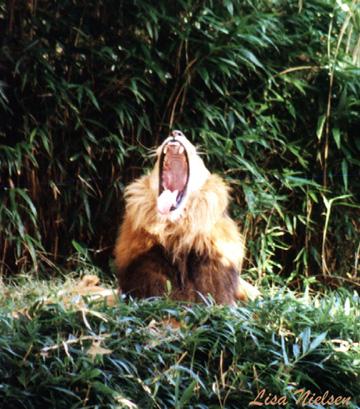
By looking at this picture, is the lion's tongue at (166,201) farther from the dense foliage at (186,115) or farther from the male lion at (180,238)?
the dense foliage at (186,115)

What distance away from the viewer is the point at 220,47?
508 centimetres

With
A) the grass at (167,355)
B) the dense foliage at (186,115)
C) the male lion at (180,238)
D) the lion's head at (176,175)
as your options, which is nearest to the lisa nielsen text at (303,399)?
the grass at (167,355)

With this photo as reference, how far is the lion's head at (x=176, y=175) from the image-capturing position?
3.83 meters

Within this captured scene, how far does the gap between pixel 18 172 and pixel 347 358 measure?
88.6 inches

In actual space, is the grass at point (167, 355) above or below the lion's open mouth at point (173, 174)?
below

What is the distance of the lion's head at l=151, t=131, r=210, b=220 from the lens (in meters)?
3.83

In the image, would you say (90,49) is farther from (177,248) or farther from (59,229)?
(177,248)

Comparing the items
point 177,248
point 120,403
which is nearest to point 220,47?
point 177,248

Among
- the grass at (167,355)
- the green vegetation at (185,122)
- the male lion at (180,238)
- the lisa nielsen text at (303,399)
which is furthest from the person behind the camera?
the green vegetation at (185,122)

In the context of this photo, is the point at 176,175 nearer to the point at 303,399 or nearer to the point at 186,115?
the point at 303,399

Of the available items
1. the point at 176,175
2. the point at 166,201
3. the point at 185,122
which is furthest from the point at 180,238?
the point at 185,122

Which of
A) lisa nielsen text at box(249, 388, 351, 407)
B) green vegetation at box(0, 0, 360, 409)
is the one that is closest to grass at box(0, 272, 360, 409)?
lisa nielsen text at box(249, 388, 351, 407)

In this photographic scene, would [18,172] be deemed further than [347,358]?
Yes

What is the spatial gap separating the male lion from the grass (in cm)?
23
